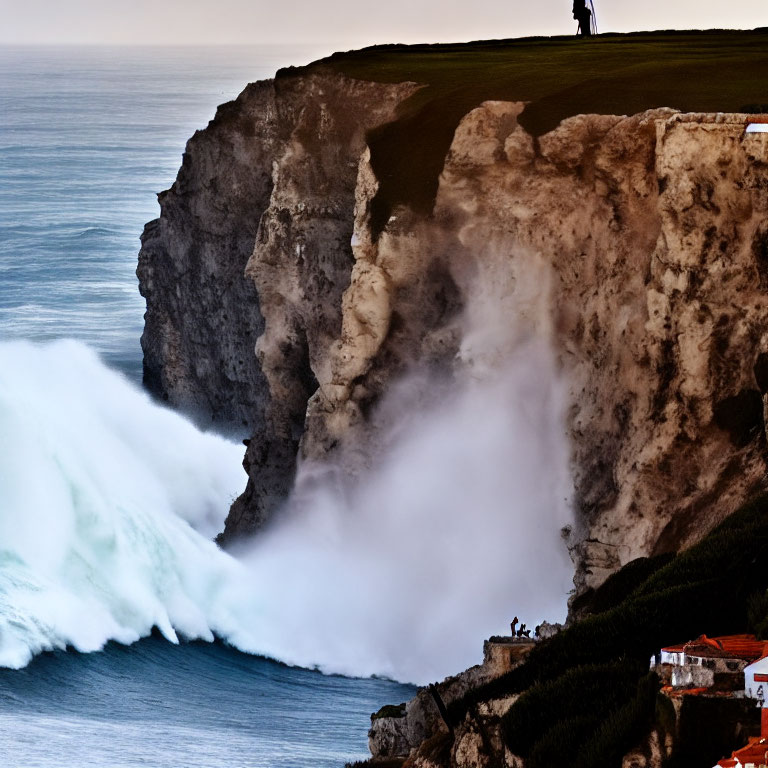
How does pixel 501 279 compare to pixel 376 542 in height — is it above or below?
above

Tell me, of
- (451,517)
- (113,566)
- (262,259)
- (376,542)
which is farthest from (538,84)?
(113,566)

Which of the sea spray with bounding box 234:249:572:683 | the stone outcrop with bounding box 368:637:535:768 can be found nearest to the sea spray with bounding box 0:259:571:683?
the sea spray with bounding box 234:249:572:683

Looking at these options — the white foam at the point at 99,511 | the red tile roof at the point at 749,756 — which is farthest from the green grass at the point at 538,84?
the red tile roof at the point at 749,756

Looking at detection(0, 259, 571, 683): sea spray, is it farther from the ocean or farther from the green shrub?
the green shrub

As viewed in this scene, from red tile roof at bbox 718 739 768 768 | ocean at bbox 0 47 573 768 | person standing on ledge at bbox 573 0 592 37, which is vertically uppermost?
person standing on ledge at bbox 573 0 592 37

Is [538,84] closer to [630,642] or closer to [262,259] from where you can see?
[262,259]
